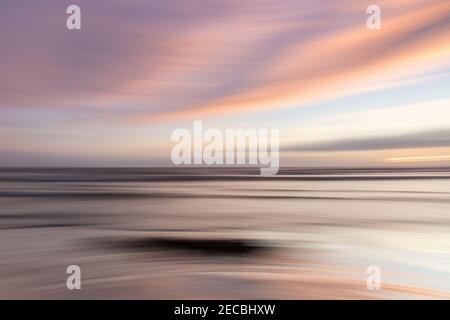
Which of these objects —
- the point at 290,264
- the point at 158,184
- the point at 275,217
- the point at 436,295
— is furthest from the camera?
the point at 158,184

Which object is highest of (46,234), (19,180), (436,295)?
(19,180)

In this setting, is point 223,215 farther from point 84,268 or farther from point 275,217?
point 84,268

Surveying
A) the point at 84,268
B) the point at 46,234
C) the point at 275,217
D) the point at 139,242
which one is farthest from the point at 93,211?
the point at 275,217

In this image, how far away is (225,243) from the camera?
2510 millimetres

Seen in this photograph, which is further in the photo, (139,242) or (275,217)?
(275,217)

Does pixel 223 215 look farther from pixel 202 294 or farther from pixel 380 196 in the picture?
pixel 380 196

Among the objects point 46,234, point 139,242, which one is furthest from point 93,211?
point 139,242

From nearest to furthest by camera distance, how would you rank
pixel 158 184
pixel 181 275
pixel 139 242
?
pixel 181 275, pixel 139 242, pixel 158 184

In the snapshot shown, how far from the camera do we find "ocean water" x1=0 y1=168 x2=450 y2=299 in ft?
6.58

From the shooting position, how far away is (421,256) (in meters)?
2.30

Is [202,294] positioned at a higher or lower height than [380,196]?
lower

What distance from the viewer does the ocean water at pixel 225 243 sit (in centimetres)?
201

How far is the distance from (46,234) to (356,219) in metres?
1.98

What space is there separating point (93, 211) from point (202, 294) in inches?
58.6
